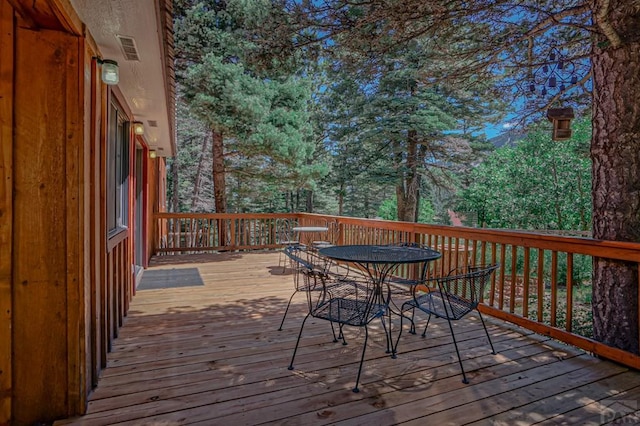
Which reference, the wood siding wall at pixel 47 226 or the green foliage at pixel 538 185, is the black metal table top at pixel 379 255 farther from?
the green foliage at pixel 538 185

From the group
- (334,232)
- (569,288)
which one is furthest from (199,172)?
(569,288)

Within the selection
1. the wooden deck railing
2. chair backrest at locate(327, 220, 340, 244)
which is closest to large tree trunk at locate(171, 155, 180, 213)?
the wooden deck railing

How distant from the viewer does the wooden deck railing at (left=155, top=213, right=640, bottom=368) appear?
2.88 metres

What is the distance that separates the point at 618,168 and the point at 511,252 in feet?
7.50

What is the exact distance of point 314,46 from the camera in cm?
440

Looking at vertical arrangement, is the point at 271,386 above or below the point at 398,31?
below

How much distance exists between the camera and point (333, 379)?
93.9 inches

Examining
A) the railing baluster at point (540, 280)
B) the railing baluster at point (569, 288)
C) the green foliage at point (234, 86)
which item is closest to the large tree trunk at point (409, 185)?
the green foliage at point (234, 86)

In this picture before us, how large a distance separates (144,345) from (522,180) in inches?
374

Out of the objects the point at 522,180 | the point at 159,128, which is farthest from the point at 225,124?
the point at 522,180

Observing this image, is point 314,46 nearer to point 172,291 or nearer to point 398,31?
point 398,31

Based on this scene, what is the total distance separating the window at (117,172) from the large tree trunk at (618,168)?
3873 mm

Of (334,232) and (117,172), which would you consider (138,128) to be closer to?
(117,172)

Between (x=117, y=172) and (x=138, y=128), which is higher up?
(x=138, y=128)
